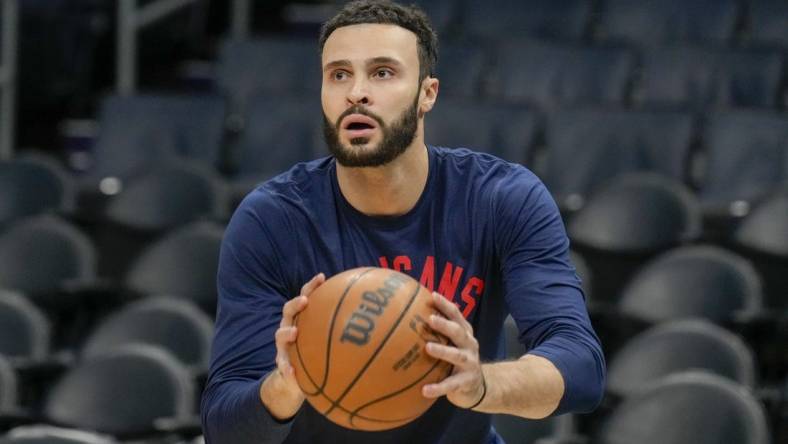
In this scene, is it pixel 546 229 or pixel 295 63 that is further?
pixel 295 63

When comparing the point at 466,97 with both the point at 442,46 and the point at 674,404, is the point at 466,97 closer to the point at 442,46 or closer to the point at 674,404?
the point at 442,46

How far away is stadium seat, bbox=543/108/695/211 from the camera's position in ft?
19.9

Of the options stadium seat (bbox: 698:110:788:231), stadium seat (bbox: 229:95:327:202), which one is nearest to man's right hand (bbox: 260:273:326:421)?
stadium seat (bbox: 698:110:788:231)

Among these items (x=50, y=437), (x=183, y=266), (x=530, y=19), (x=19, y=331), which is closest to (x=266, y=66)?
(x=530, y=19)

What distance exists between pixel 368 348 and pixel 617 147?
170 inches

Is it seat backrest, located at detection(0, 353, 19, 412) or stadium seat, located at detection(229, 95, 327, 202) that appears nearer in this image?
seat backrest, located at detection(0, 353, 19, 412)

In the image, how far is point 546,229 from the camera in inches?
91.4

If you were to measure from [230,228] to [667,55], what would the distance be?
4.63 m

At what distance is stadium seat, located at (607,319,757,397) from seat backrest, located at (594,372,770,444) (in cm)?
21

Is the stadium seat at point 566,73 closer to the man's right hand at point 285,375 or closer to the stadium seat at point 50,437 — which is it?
the stadium seat at point 50,437

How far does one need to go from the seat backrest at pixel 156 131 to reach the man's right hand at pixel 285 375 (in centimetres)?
453

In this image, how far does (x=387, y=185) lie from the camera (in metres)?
2.34

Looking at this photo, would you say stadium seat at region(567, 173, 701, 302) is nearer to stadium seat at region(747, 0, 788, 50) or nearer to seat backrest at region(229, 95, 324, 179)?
seat backrest at region(229, 95, 324, 179)

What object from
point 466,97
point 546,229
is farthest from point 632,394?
point 466,97
